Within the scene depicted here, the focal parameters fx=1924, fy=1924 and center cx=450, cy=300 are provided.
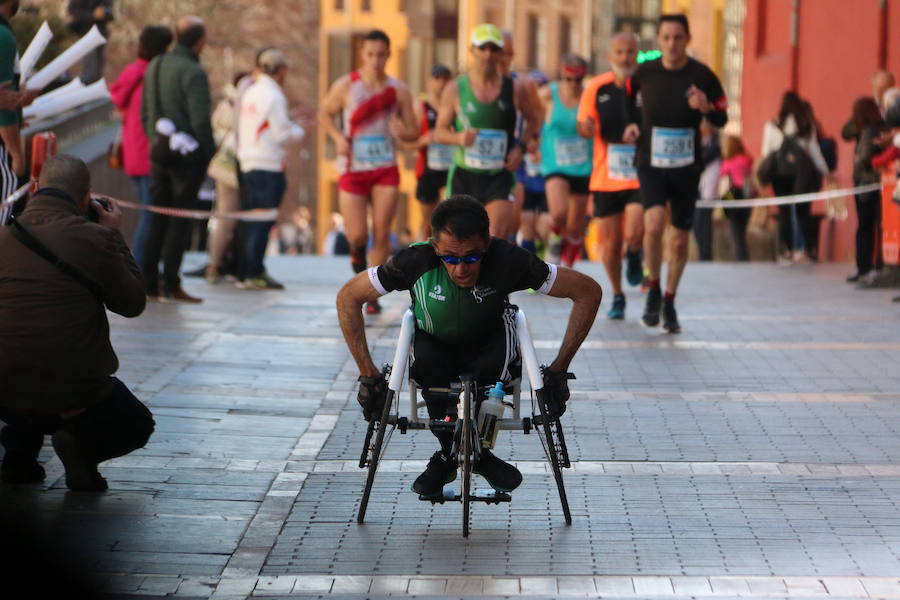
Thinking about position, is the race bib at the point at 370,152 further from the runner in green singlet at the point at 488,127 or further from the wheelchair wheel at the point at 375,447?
the wheelchair wheel at the point at 375,447

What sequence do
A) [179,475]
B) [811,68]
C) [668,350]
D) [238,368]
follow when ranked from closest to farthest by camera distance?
[179,475]
[238,368]
[668,350]
[811,68]

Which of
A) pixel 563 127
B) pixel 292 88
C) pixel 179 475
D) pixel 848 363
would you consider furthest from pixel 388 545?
pixel 292 88

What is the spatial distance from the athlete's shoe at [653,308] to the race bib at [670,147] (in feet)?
2.88

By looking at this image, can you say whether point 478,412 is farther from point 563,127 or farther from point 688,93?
point 563,127

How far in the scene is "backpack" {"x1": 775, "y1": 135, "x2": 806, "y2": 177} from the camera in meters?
20.5

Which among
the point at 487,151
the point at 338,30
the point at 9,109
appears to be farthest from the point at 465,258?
the point at 338,30

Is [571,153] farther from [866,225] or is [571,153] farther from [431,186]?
[866,225]

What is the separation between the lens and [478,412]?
666 centimetres

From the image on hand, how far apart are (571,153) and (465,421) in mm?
9532

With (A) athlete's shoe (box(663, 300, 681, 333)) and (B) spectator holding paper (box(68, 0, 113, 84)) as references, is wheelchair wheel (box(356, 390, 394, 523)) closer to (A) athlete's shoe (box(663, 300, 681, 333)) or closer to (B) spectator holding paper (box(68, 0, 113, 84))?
(A) athlete's shoe (box(663, 300, 681, 333))

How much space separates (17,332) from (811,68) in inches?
822

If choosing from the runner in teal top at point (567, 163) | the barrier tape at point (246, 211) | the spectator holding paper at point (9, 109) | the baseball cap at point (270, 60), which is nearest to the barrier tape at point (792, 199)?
the barrier tape at point (246, 211)

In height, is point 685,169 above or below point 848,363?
above

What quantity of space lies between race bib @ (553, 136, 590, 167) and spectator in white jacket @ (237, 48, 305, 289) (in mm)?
2100
